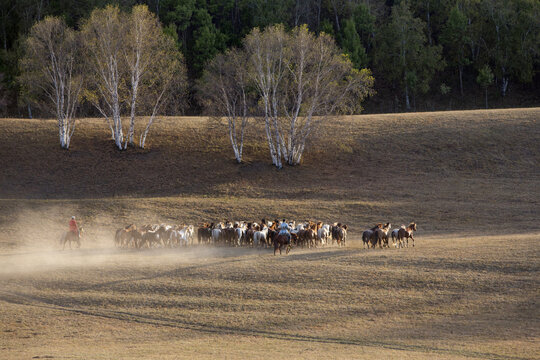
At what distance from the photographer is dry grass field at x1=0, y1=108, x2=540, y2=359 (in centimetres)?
1703

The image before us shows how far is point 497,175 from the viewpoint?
49.4 meters

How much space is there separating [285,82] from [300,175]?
29.4 feet

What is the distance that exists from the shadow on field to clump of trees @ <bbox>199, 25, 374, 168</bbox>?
3366 cm

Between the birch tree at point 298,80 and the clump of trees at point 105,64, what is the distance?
8.88 meters

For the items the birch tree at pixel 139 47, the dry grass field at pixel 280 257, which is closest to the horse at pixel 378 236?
the dry grass field at pixel 280 257

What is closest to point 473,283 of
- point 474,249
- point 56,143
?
point 474,249

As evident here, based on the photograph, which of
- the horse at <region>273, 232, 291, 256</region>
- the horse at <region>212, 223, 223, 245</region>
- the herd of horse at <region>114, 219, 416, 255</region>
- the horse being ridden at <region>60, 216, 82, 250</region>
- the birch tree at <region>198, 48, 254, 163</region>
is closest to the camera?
the horse at <region>273, 232, 291, 256</region>

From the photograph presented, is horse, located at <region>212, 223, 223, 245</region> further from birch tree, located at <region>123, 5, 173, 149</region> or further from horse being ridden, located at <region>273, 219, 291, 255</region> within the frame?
birch tree, located at <region>123, 5, 173, 149</region>

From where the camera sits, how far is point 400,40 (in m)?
87.2

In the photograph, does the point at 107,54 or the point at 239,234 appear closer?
the point at 239,234

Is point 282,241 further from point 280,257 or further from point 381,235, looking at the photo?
point 381,235

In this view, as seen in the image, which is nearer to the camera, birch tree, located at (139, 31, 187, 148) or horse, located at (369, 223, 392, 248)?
horse, located at (369, 223, 392, 248)

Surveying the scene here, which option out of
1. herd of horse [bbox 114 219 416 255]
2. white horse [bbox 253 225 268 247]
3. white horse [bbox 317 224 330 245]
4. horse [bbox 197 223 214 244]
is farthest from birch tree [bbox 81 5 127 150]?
white horse [bbox 317 224 330 245]

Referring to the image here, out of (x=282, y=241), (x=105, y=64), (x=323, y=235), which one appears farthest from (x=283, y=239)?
(x=105, y=64)
